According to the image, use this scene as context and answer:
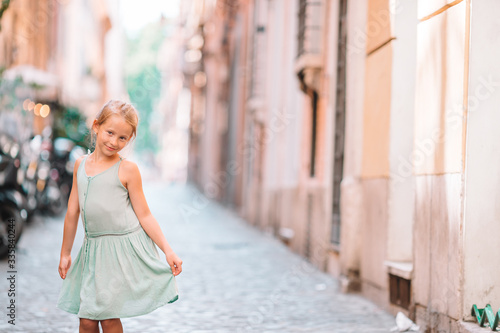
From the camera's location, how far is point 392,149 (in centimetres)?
711

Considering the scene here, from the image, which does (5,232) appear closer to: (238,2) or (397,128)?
(397,128)

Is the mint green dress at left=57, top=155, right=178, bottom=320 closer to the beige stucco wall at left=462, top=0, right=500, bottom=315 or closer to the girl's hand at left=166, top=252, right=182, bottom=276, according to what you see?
the girl's hand at left=166, top=252, right=182, bottom=276

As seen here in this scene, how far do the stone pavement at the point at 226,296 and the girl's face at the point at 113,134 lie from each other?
2.49 metres

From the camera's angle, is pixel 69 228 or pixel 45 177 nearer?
pixel 69 228

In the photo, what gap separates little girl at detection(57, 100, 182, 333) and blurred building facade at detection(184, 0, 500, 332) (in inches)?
89.2

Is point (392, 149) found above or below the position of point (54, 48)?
below

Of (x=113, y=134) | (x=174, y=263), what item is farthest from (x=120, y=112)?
(x=174, y=263)

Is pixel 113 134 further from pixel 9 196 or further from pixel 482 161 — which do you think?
pixel 9 196

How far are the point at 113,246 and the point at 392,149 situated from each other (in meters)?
3.87

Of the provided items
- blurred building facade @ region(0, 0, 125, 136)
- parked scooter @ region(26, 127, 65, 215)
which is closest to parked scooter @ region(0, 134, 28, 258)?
blurred building facade @ region(0, 0, 125, 136)

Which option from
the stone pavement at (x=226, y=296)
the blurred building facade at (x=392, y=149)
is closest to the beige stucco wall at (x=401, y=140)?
the blurred building facade at (x=392, y=149)

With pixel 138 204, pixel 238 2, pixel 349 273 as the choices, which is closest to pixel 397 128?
pixel 349 273

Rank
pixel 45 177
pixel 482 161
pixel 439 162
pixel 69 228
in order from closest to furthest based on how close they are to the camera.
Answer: pixel 69 228 < pixel 482 161 < pixel 439 162 < pixel 45 177

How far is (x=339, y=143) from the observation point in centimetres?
958
